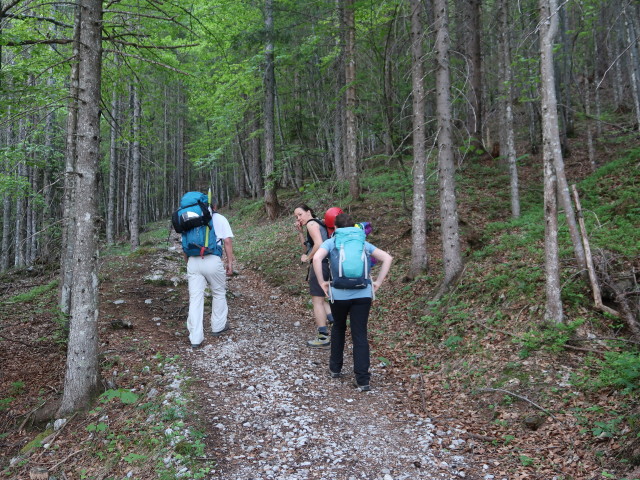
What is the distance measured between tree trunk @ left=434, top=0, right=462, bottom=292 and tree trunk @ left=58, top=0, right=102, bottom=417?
5.52m

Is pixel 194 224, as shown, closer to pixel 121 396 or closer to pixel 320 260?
pixel 320 260

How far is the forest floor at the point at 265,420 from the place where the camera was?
368 cm

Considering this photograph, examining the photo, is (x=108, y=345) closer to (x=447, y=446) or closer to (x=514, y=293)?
(x=447, y=446)

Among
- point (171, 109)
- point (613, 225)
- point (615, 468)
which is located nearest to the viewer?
point (615, 468)

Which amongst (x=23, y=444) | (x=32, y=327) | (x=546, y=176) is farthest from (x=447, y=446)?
(x=32, y=327)

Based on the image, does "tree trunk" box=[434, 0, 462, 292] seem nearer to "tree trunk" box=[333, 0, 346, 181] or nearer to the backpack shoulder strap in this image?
the backpack shoulder strap

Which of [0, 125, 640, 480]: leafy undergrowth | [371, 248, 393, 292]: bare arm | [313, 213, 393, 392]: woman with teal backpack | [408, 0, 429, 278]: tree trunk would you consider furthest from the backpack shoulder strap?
[408, 0, 429, 278]: tree trunk

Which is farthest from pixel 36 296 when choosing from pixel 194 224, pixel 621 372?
pixel 621 372

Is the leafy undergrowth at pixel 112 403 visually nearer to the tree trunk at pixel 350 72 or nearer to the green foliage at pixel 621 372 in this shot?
the green foliage at pixel 621 372

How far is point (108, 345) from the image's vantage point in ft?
20.9

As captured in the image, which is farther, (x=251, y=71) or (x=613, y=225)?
(x=251, y=71)

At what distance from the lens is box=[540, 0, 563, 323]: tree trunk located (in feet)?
16.8

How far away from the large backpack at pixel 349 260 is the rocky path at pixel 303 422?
4.75 feet

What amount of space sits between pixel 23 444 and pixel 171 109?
35784 mm
